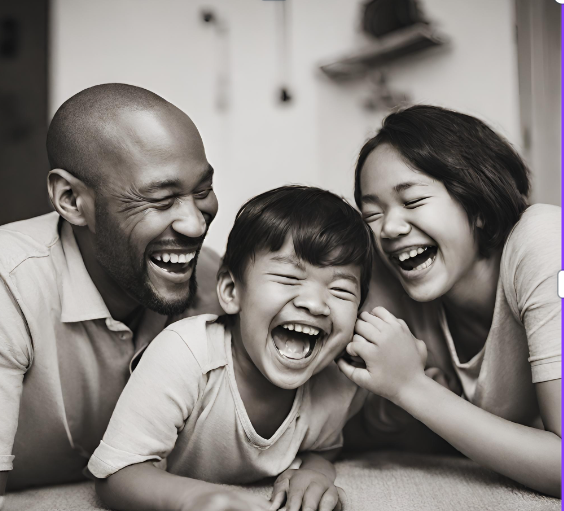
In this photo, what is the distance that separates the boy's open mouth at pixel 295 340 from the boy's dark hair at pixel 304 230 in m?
0.10

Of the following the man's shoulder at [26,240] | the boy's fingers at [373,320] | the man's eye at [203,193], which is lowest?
the boy's fingers at [373,320]

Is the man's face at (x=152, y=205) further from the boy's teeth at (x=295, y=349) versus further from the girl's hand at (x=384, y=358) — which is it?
the girl's hand at (x=384, y=358)

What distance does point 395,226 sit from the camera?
0.98 meters

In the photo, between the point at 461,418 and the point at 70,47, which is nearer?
the point at 461,418

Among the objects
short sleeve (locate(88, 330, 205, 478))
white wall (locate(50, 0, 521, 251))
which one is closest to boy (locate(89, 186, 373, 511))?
short sleeve (locate(88, 330, 205, 478))

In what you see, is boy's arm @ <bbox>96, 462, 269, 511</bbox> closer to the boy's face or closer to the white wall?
the boy's face

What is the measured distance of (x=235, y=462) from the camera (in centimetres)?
95

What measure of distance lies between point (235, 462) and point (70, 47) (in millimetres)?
1410

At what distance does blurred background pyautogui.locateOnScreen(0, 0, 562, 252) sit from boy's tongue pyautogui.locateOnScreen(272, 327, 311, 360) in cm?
73

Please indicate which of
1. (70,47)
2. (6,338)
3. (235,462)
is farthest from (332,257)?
(70,47)

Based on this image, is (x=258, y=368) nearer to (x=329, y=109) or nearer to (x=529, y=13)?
(x=529, y=13)

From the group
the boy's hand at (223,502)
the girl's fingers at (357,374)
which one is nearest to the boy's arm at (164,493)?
the boy's hand at (223,502)

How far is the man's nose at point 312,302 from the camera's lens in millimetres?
867

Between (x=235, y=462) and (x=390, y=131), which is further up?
(x=390, y=131)
